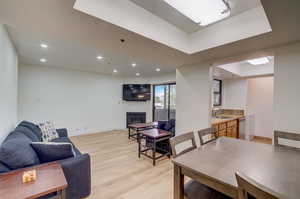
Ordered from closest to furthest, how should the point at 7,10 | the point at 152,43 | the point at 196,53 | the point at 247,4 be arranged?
the point at 7,10 → the point at 247,4 → the point at 152,43 → the point at 196,53

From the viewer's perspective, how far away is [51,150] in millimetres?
1876

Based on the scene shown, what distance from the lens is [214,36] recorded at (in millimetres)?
2316

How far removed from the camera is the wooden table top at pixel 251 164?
3.31 ft

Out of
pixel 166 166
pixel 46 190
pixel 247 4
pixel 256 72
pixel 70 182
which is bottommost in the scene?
pixel 166 166

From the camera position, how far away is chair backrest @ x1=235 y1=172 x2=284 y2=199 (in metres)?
0.67

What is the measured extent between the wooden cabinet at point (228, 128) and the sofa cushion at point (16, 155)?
3455 millimetres

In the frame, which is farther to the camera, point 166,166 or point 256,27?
point 166,166

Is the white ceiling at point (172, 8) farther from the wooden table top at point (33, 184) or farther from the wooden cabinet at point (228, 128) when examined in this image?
the wooden cabinet at point (228, 128)

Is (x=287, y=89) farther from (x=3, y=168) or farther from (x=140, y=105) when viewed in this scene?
(x=140, y=105)

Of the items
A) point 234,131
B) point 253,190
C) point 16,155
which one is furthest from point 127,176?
point 234,131

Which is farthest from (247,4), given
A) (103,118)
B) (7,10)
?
(103,118)

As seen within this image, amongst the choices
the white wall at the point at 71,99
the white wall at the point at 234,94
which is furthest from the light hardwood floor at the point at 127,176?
the white wall at the point at 234,94

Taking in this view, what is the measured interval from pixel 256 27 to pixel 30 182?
3078 mm

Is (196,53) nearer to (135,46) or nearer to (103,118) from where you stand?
(135,46)
